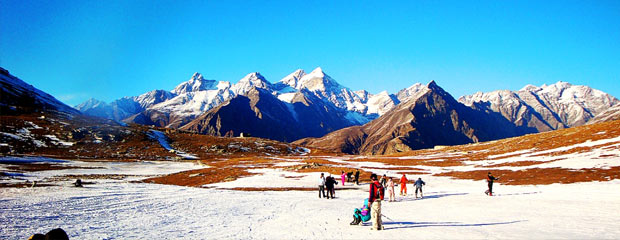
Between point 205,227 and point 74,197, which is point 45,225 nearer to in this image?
point 205,227

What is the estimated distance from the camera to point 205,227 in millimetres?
17062

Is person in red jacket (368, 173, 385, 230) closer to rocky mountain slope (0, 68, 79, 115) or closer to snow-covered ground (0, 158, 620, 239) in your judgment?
snow-covered ground (0, 158, 620, 239)

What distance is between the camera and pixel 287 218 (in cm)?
2006

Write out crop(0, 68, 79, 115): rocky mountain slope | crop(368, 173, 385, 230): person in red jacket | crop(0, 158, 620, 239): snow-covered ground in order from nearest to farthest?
crop(0, 158, 620, 239): snow-covered ground, crop(368, 173, 385, 230): person in red jacket, crop(0, 68, 79, 115): rocky mountain slope

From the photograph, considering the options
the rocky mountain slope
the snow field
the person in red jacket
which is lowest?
the snow field

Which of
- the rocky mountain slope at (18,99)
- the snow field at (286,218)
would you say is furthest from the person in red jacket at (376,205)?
the rocky mountain slope at (18,99)

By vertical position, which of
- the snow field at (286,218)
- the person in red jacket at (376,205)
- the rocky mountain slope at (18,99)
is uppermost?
the rocky mountain slope at (18,99)

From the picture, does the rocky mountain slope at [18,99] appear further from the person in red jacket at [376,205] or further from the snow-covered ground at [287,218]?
the person in red jacket at [376,205]

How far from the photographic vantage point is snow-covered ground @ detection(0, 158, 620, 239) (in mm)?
15070

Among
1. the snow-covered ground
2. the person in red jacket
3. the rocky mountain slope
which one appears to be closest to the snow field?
the snow-covered ground

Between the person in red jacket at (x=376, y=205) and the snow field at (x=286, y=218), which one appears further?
the person in red jacket at (x=376, y=205)

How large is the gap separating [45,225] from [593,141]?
96.0 metres

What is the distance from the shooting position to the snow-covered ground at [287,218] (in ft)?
49.4

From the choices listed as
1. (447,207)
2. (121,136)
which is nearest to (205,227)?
(447,207)
